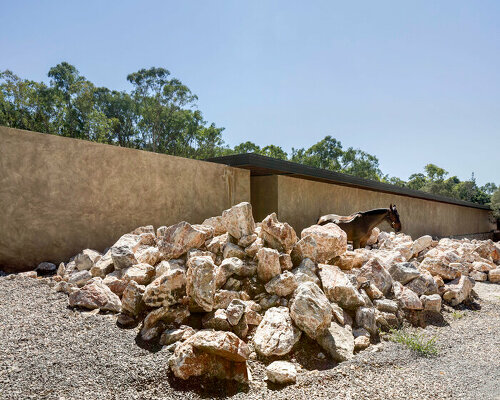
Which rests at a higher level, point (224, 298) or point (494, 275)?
point (224, 298)

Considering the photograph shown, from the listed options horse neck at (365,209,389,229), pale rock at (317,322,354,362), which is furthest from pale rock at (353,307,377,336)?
horse neck at (365,209,389,229)

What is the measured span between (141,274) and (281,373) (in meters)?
1.82

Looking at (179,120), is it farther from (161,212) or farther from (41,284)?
(41,284)

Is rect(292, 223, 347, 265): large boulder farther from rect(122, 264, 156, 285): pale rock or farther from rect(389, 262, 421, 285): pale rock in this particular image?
rect(122, 264, 156, 285): pale rock

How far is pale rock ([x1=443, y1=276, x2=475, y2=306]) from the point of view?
182 inches

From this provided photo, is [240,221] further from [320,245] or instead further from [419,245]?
[419,245]

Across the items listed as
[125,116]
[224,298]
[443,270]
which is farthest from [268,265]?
[125,116]

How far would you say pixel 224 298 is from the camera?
3215 mm

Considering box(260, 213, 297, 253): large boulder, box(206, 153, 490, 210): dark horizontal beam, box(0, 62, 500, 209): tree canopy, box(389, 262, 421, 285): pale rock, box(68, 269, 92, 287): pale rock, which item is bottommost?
box(68, 269, 92, 287): pale rock

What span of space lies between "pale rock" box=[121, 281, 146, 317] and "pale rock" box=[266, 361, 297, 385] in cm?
138

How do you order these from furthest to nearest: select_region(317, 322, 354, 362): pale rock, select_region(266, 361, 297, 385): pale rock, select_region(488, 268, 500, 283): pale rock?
select_region(488, 268, 500, 283): pale rock < select_region(317, 322, 354, 362): pale rock < select_region(266, 361, 297, 385): pale rock

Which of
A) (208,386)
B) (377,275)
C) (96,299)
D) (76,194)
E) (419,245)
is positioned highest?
(76,194)

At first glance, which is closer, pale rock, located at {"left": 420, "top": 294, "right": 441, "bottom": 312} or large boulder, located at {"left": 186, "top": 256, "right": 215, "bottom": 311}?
large boulder, located at {"left": 186, "top": 256, "right": 215, "bottom": 311}

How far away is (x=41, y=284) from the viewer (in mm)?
4195
